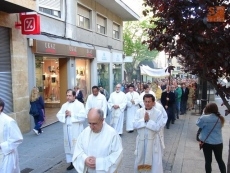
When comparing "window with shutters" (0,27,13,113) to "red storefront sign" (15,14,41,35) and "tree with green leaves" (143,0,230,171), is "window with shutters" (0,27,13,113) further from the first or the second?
"tree with green leaves" (143,0,230,171)

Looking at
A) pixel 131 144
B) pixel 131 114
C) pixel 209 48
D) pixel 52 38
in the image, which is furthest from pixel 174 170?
pixel 52 38

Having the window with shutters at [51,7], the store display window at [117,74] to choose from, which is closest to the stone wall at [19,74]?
the window with shutters at [51,7]

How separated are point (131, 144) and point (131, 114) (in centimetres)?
264

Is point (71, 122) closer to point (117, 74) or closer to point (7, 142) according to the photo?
point (7, 142)

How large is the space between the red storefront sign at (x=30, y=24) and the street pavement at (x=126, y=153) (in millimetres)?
3548

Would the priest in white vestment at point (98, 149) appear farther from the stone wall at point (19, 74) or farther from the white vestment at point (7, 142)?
the stone wall at point (19, 74)

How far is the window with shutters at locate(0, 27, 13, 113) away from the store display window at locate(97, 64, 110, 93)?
8485 millimetres

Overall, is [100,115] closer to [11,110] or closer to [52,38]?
[11,110]

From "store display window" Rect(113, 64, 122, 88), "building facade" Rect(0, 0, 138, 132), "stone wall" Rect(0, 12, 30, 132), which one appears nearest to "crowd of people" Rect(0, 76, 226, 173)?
"stone wall" Rect(0, 12, 30, 132)

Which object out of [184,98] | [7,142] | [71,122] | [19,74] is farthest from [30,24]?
[184,98]

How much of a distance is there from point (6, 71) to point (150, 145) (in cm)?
611

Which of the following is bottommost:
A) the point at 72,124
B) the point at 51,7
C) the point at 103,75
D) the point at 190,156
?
the point at 190,156

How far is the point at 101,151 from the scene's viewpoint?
11.6 feet

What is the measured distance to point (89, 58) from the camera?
51.9 ft
